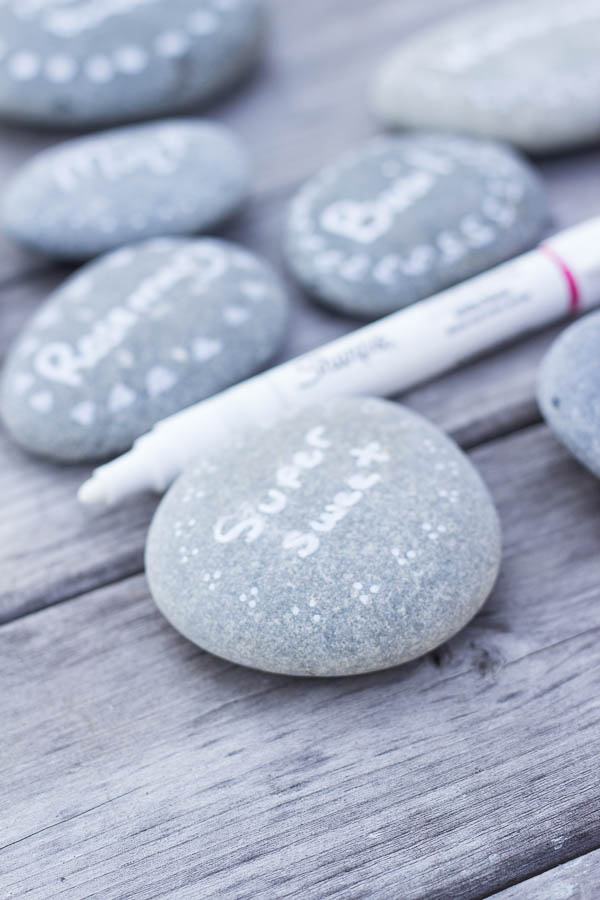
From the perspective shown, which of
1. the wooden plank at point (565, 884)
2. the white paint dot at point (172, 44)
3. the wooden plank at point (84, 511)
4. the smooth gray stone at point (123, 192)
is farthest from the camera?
the white paint dot at point (172, 44)

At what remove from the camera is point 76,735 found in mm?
438

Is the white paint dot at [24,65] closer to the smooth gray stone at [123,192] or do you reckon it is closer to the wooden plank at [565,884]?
the smooth gray stone at [123,192]

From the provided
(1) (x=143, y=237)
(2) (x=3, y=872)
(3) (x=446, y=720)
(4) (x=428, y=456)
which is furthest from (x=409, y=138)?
(2) (x=3, y=872)

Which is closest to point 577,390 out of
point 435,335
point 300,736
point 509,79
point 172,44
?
point 435,335

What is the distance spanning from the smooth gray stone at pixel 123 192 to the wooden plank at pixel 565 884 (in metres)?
0.47

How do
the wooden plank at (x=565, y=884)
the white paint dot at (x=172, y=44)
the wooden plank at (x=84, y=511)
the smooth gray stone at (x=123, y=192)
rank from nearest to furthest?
the wooden plank at (x=565, y=884) → the wooden plank at (x=84, y=511) → the smooth gray stone at (x=123, y=192) → the white paint dot at (x=172, y=44)

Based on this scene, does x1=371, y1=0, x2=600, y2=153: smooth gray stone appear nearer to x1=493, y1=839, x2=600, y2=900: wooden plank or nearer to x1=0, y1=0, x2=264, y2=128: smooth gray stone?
x1=0, y1=0, x2=264, y2=128: smooth gray stone

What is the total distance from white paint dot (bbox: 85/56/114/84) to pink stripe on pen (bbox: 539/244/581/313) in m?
0.39

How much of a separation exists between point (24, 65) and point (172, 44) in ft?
0.40

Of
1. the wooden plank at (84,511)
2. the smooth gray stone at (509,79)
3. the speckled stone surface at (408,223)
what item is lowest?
the wooden plank at (84,511)

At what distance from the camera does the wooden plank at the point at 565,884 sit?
1.24ft

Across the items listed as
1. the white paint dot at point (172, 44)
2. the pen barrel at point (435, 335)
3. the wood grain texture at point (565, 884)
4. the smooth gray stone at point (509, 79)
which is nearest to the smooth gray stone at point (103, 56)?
the white paint dot at point (172, 44)

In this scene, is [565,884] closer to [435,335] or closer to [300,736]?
[300,736]

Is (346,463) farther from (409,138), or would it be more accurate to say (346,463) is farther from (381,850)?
(409,138)
